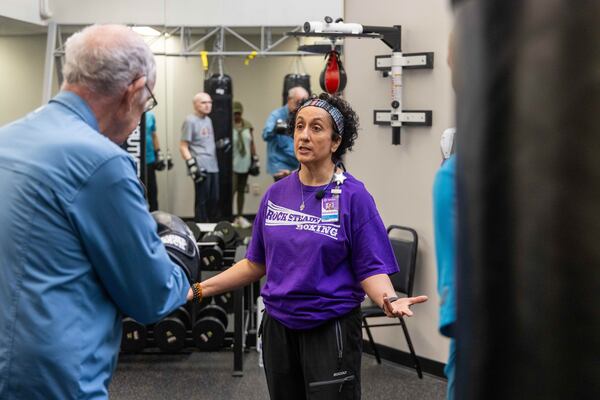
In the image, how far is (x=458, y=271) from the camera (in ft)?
1.91

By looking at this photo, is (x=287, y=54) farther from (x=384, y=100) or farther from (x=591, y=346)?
(x=591, y=346)

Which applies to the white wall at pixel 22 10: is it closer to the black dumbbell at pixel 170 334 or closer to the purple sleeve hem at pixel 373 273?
the black dumbbell at pixel 170 334

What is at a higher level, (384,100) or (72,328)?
(384,100)

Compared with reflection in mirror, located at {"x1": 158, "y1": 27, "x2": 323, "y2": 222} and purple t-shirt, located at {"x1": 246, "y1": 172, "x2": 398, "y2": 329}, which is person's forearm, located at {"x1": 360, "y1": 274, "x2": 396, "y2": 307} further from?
reflection in mirror, located at {"x1": 158, "y1": 27, "x2": 323, "y2": 222}

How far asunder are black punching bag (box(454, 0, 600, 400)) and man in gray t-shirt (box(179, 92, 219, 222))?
26.5 ft

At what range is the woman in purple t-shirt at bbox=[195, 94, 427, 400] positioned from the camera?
2.61 m

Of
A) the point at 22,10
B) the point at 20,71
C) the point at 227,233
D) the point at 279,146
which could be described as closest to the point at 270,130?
the point at 279,146

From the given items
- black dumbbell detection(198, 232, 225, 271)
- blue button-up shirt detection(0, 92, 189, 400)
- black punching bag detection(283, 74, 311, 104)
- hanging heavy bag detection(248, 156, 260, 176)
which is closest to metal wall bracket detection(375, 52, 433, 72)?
black dumbbell detection(198, 232, 225, 271)

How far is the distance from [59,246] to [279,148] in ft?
21.9

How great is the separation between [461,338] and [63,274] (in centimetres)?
115

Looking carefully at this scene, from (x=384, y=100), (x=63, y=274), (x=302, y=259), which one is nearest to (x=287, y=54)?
(x=384, y=100)

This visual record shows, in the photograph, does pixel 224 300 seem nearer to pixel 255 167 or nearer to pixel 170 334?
pixel 170 334

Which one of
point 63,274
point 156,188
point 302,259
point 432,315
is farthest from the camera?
point 156,188

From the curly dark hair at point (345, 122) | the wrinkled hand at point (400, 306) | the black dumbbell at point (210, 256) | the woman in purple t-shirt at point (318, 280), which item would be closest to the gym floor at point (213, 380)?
the black dumbbell at point (210, 256)
